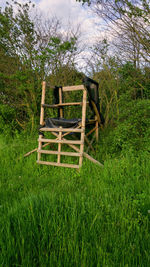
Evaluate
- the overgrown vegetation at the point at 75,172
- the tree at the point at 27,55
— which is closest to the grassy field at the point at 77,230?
the overgrown vegetation at the point at 75,172

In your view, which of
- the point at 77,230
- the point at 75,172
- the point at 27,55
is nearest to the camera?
the point at 77,230

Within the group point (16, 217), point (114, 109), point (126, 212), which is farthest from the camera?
point (114, 109)

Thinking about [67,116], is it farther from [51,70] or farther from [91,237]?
[91,237]

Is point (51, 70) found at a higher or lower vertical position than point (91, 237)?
higher

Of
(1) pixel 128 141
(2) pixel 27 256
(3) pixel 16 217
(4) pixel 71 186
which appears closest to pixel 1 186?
(4) pixel 71 186

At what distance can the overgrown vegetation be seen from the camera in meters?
1.40

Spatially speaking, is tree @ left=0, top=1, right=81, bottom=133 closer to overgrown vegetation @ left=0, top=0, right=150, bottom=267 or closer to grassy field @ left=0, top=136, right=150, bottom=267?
overgrown vegetation @ left=0, top=0, right=150, bottom=267

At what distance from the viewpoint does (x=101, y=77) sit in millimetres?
6230

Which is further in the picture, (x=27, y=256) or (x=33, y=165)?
(x=33, y=165)

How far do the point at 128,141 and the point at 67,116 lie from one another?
229 centimetres

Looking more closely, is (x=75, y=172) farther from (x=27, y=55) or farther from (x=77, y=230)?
(x=27, y=55)

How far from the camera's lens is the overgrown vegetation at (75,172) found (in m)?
1.40

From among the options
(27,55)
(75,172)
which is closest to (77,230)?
(75,172)

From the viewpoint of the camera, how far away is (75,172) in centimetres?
355
